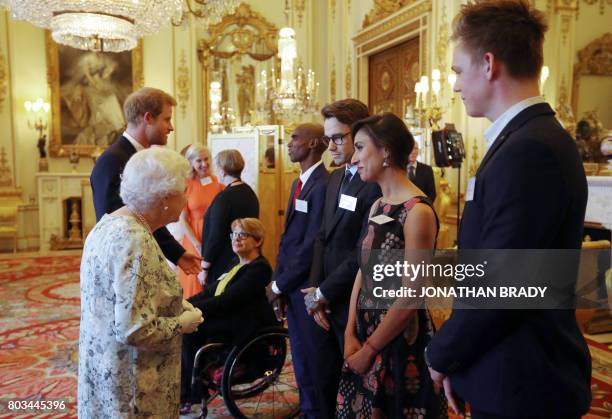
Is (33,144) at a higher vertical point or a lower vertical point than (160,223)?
higher

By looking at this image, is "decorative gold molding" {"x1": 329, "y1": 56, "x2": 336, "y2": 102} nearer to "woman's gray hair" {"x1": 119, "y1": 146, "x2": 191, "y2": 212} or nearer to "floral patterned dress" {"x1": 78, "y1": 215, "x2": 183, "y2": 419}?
"woman's gray hair" {"x1": 119, "y1": 146, "x2": 191, "y2": 212}

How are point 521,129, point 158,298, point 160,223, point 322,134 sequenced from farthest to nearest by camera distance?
1. point 322,134
2. point 160,223
3. point 158,298
4. point 521,129

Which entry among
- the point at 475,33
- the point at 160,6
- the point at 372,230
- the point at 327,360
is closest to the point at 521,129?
the point at 475,33

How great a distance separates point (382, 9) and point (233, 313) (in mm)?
7498

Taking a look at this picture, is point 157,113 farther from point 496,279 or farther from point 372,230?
point 496,279

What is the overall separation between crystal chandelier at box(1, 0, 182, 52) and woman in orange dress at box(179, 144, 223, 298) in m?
1.33

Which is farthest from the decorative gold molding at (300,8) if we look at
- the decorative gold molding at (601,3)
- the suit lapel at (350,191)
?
the suit lapel at (350,191)

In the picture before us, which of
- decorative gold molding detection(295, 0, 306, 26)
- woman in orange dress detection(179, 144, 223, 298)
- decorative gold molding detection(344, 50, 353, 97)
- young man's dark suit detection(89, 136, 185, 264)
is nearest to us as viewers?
young man's dark suit detection(89, 136, 185, 264)

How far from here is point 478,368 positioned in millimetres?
1221

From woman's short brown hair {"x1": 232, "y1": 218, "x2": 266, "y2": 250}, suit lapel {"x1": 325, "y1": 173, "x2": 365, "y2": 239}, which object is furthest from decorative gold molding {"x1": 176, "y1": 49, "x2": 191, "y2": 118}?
suit lapel {"x1": 325, "y1": 173, "x2": 365, "y2": 239}

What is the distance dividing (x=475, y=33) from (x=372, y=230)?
2.78 ft

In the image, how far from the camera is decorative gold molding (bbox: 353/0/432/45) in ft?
25.2

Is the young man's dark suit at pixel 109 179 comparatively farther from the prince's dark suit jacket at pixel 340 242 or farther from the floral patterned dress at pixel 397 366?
the floral patterned dress at pixel 397 366

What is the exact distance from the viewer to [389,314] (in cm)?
181
